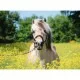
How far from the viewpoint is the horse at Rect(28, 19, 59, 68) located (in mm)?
6180

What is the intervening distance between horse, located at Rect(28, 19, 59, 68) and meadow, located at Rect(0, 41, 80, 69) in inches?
1.8

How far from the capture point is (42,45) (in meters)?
6.19

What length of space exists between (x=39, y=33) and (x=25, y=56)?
0.27 meters

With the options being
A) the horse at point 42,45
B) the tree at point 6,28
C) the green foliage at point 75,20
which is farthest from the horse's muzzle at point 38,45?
the green foliage at point 75,20

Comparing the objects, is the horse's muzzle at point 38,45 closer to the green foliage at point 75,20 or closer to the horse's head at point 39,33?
the horse's head at point 39,33

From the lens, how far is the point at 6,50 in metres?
→ 6.20

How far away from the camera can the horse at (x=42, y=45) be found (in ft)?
20.3

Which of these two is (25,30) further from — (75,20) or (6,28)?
(75,20)

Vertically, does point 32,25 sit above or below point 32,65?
above

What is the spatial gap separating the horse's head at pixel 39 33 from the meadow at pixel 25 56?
90mm
